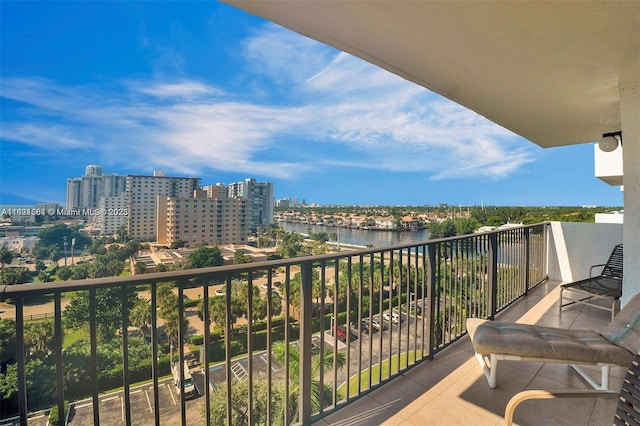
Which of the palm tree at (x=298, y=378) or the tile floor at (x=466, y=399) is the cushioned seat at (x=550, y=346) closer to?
the tile floor at (x=466, y=399)

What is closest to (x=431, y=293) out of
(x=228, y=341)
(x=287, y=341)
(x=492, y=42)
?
(x=287, y=341)

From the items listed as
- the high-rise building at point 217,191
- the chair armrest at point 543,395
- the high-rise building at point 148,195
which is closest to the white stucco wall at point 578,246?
the chair armrest at point 543,395

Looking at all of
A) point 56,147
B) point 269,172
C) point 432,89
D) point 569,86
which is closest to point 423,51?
point 432,89

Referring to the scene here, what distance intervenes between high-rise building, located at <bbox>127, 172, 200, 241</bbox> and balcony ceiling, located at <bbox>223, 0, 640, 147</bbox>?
36636 millimetres

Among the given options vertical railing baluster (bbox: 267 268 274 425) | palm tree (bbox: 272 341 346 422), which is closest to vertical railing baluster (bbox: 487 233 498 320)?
palm tree (bbox: 272 341 346 422)

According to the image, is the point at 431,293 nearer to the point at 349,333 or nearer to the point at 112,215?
the point at 349,333

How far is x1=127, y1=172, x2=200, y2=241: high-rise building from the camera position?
34625 mm

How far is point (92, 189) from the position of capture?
3494 cm

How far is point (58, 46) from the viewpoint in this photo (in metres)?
51.4

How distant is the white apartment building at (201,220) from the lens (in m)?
35.2

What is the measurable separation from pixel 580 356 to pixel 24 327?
2.83 metres

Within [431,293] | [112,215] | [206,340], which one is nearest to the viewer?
[206,340]

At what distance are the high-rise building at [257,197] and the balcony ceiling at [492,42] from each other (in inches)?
1511

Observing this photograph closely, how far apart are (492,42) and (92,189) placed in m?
42.5
